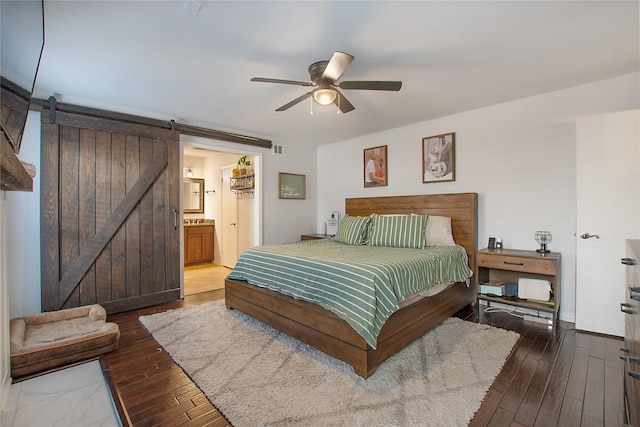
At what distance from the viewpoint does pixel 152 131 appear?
3660 millimetres

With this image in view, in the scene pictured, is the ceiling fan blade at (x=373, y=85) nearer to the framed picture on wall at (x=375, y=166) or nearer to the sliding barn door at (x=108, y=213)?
the framed picture on wall at (x=375, y=166)

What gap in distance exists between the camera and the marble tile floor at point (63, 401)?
1.62 m

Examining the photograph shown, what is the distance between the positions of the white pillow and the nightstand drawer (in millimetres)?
426

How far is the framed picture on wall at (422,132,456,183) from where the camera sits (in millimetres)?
3843

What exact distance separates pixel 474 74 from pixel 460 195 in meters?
1.51

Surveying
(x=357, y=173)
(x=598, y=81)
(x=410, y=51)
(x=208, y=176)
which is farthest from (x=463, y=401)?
(x=208, y=176)

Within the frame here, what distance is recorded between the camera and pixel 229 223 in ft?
19.7

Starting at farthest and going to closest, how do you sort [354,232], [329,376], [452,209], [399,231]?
[354,232] → [452,209] → [399,231] → [329,376]

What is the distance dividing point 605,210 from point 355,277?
249 cm

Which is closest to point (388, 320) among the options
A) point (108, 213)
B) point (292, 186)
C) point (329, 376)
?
point (329, 376)

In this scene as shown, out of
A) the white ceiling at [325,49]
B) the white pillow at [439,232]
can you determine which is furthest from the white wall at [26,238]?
the white pillow at [439,232]

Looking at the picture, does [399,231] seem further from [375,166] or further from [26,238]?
[26,238]

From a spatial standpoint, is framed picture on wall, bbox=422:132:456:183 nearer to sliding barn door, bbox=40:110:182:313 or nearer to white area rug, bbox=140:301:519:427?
white area rug, bbox=140:301:519:427

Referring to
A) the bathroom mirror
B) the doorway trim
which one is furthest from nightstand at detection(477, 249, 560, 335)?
the bathroom mirror
